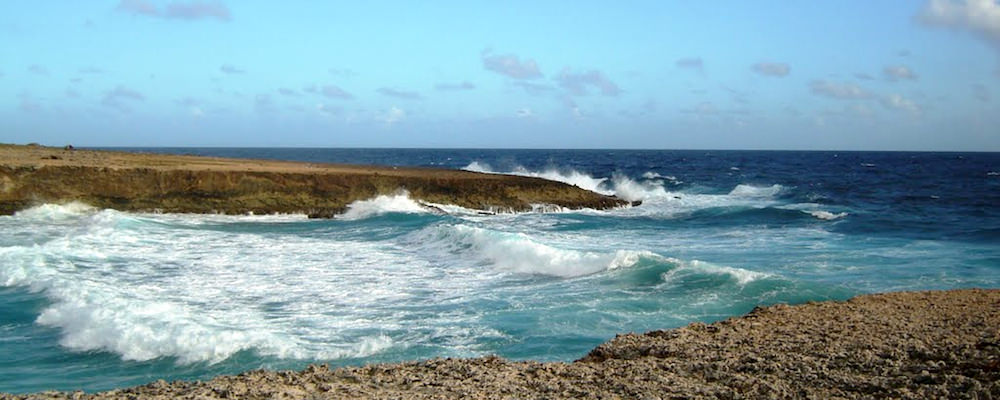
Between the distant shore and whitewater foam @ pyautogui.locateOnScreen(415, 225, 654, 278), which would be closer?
whitewater foam @ pyautogui.locateOnScreen(415, 225, 654, 278)

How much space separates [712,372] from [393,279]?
29.1ft

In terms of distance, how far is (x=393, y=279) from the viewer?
1506 centimetres

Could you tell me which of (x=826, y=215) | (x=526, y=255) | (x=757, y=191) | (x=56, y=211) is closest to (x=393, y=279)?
(x=526, y=255)

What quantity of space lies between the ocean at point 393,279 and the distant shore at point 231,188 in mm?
946

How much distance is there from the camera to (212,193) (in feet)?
90.4

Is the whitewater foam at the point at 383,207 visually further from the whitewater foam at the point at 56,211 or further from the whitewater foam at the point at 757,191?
the whitewater foam at the point at 757,191

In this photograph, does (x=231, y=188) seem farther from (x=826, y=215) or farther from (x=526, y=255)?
(x=826, y=215)

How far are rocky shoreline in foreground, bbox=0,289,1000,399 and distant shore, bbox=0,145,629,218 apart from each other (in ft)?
66.7

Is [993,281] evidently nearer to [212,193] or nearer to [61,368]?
[61,368]

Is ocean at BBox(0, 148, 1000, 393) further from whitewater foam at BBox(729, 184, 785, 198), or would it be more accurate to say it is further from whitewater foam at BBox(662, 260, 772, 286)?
whitewater foam at BBox(729, 184, 785, 198)

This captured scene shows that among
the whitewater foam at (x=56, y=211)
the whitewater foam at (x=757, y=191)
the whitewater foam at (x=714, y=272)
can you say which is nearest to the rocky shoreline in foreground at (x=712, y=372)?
the whitewater foam at (x=714, y=272)

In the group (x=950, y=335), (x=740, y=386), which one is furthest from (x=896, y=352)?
(x=740, y=386)

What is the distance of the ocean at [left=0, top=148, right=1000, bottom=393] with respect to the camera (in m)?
9.67

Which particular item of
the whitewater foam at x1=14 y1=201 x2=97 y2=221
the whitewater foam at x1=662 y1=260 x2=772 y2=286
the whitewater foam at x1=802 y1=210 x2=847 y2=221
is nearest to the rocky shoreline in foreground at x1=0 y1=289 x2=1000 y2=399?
the whitewater foam at x1=662 y1=260 x2=772 y2=286
